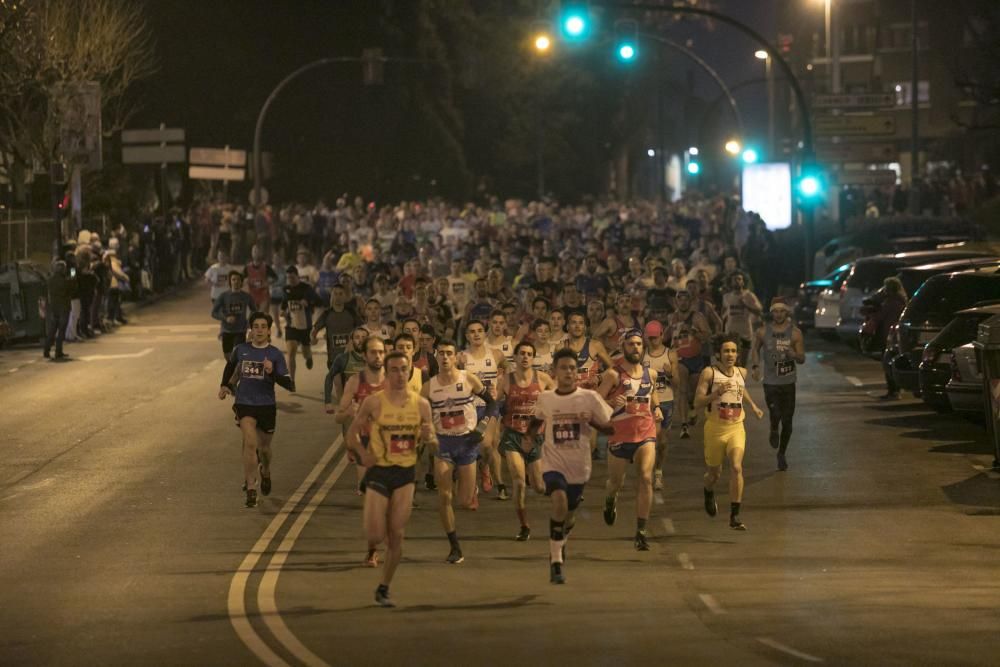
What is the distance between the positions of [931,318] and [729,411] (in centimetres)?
844

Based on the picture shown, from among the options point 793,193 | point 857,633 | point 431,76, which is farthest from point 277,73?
point 857,633

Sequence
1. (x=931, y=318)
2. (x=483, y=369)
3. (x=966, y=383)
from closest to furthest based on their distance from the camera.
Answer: (x=483, y=369)
(x=966, y=383)
(x=931, y=318)

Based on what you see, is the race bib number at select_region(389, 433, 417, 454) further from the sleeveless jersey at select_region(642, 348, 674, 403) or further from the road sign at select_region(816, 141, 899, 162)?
the road sign at select_region(816, 141, 899, 162)

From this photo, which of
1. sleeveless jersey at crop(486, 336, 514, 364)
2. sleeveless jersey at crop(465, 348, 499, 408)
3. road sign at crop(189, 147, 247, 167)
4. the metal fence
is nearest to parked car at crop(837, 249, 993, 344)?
sleeveless jersey at crop(486, 336, 514, 364)

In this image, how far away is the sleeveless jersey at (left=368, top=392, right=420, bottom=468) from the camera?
42.5 ft

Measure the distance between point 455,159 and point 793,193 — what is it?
37.8 m

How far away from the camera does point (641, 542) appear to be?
1513 centimetres

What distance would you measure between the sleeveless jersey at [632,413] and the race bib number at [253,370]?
3699 millimetres

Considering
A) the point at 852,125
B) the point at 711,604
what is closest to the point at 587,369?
the point at 711,604

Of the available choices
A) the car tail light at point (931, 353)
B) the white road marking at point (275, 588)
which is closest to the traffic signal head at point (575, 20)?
the car tail light at point (931, 353)

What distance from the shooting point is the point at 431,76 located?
250 feet

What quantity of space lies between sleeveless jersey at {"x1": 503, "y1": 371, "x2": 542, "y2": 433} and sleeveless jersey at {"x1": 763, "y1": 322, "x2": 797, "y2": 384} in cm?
439

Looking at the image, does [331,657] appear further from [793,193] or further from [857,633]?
[793,193]

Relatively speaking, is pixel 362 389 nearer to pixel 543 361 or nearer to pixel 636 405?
pixel 636 405
